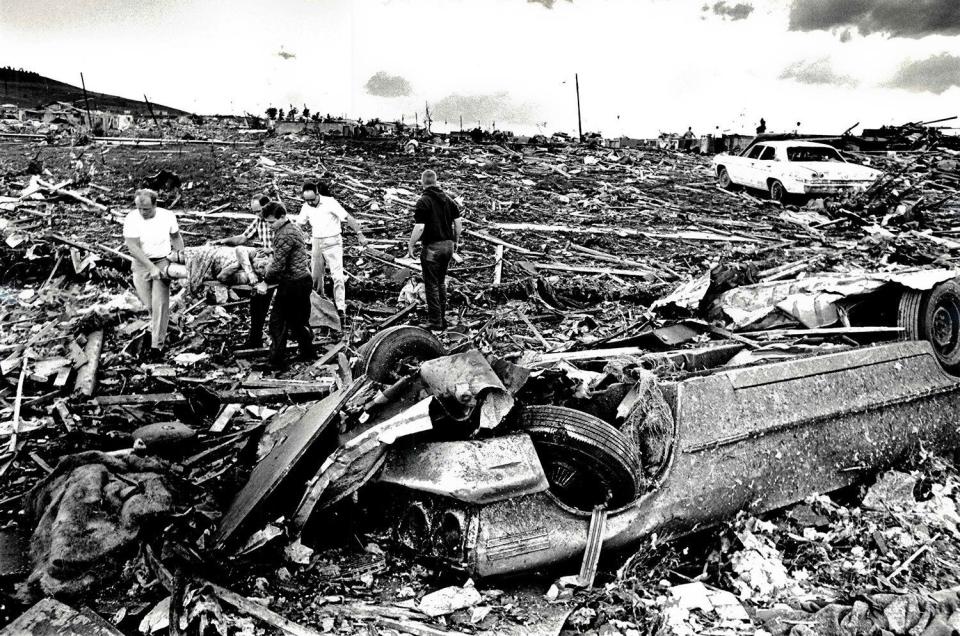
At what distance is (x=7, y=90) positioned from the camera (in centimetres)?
4331

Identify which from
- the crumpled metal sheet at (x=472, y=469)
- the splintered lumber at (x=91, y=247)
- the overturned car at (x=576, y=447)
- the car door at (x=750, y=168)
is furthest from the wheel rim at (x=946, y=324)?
the car door at (x=750, y=168)

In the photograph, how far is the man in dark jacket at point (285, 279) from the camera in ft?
21.6

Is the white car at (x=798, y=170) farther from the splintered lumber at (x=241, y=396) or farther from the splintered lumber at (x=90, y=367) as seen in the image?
the splintered lumber at (x=90, y=367)

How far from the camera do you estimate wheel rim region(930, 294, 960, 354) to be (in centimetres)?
490

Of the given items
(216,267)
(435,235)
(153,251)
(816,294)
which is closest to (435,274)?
(435,235)

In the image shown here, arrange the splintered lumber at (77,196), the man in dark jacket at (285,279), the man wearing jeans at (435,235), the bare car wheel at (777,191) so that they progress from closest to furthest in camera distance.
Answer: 1. the man in dark jacket at (285,279)
2. the man wearing jeans at (435,235)
3. the splintered lumber at (77,196)
4. the bare car wheel at (777,191)

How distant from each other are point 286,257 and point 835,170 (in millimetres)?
13613

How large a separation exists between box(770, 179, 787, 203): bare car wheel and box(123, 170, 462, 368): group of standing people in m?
11.1

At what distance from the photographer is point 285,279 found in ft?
21.8

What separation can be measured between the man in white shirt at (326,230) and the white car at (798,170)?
457 inches

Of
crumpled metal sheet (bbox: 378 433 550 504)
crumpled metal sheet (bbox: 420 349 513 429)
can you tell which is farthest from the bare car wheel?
crumpled metal sheet (bbox: 378 433 550 504)

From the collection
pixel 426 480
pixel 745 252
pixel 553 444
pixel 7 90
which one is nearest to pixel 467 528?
pixel 426 480

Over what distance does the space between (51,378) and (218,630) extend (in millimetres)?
4152

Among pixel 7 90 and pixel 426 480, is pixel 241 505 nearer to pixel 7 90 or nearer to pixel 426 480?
pixel 426 480
